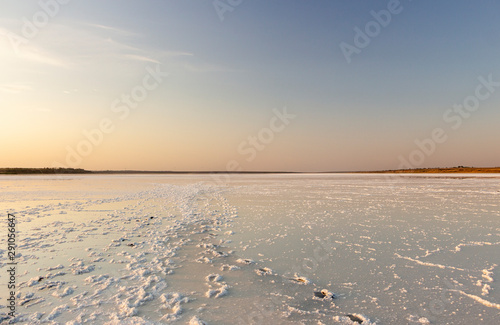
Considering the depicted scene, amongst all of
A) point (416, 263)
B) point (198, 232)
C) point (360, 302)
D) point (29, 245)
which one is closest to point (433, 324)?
point (360, 302)

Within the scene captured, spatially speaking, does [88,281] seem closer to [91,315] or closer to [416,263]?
[91,315]

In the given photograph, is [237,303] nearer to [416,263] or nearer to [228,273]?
[228,273]

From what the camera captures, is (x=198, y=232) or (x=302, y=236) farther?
(x=198, y=232)

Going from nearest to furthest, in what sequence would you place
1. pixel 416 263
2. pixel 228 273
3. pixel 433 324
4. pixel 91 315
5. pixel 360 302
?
pixel 433 324, pixel 91 315, pixel 360 302, pixel 228 273, pixel 416 263

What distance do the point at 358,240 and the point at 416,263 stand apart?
1.88 metres

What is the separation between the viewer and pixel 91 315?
13.1ft

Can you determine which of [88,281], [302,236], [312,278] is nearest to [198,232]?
[302,236]

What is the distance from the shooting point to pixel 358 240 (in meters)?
7.81

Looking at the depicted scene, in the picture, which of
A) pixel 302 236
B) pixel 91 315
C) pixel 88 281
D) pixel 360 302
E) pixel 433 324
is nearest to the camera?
pixel 433 324

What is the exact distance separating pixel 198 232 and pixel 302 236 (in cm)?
346

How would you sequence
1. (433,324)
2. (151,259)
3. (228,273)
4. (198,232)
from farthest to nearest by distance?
(198,232), (151,259), (228,273), (433,324)

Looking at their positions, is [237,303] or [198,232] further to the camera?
[198,232]

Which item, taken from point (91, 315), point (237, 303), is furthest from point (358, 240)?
point (91, 315)

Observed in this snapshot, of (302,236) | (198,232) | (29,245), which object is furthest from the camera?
(198,232)
